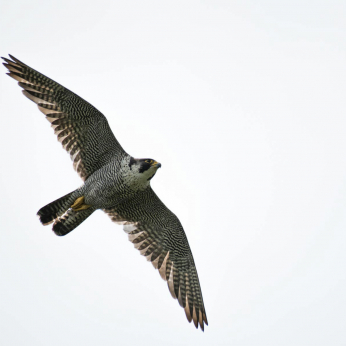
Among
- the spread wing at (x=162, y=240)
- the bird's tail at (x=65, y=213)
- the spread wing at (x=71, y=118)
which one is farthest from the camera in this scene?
the spread wing at (x=162, y=240)

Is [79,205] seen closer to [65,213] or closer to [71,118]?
[65,213]

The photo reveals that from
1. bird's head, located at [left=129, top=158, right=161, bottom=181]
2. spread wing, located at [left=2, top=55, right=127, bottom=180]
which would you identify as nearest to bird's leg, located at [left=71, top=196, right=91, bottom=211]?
spread wing, located at [left=2, top=55, right=127, bottom=180]

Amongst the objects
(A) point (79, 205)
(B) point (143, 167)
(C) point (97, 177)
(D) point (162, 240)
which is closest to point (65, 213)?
(A) point (79, 205)

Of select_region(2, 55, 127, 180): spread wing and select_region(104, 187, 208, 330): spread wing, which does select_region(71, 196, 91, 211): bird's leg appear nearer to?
select_region(2, 55, 127, 180): spread wing

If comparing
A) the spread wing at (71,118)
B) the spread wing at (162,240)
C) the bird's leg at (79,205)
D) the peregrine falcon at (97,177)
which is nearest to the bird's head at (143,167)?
the peregrine falcon at (97,177)

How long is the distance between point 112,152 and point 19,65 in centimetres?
285

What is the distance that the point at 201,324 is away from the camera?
15.0 meters

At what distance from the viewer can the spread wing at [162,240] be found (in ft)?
A: 50.3

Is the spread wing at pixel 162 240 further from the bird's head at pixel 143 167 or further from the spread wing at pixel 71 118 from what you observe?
the spread wing at pixel 71 118

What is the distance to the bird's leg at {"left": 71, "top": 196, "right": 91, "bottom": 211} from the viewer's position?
47.7ft

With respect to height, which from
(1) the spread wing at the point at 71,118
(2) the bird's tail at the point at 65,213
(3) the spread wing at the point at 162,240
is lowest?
(2) the bird's tail at the point at 65,213

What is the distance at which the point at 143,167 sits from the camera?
1439 cm

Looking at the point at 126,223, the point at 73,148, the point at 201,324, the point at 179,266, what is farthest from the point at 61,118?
the point at 201,324

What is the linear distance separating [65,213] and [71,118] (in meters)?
2.19
